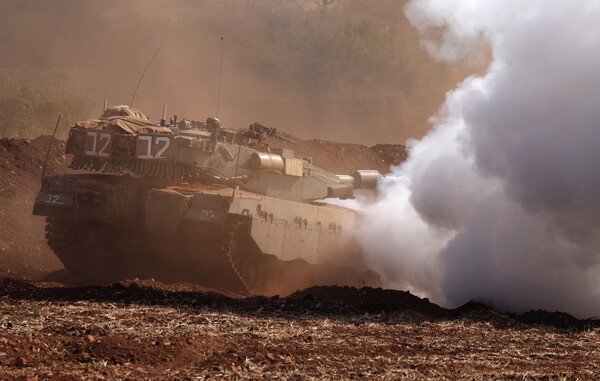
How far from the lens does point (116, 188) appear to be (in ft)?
62.1

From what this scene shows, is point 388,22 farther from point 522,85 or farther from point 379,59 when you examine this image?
point 522,85

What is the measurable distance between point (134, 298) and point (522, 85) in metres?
7.82

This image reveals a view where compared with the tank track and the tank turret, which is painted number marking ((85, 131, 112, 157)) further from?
the tank track

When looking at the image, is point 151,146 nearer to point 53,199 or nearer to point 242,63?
point 53,199

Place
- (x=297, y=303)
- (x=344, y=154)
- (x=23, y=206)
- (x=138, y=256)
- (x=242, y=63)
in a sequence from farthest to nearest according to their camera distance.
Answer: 1. (x=242, y=63)
2. (x=344, y=154)
3. (x=23, y=206)
4. (x=138, y=256)
5. (x=297, y=303)

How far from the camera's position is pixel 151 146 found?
18.9 metres

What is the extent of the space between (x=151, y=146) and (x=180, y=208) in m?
1.49

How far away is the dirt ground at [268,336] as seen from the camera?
1072 cm

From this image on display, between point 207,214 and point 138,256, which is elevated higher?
point 207,214

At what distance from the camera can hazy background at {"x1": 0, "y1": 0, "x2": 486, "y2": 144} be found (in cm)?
4853

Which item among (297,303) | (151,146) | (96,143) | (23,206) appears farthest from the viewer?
(23,206)

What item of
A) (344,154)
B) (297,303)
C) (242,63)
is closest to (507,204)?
(297,303)

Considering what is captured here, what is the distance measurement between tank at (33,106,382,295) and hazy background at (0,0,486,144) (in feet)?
74.8

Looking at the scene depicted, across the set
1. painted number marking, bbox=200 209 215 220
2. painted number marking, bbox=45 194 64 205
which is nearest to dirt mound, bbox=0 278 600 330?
painted number marking, bbox=200 209 215 220
